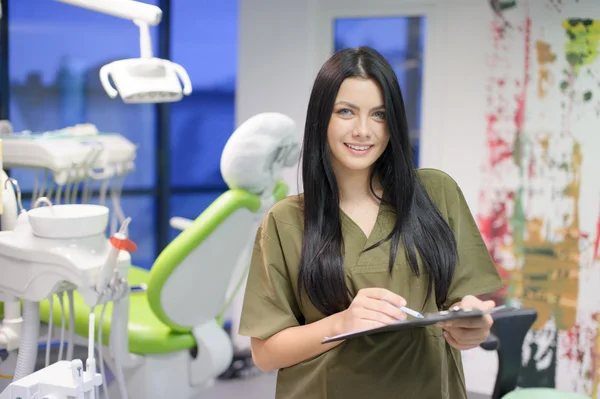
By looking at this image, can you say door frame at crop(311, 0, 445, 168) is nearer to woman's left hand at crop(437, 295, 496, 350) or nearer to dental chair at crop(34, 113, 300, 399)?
dental chair at crop(34, 113, 300, 399)

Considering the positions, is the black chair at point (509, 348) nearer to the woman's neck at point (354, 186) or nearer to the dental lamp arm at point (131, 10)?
the woman's neck at point (354, 186)

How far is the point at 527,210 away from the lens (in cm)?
336

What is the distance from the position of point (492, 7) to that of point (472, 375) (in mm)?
1741

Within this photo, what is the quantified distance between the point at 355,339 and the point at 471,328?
0.75 feet

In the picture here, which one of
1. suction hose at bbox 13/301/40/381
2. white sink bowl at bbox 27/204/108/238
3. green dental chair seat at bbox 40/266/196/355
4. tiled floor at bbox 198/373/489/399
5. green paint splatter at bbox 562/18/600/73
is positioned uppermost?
green paint splatter at bbox 562/18/600/73

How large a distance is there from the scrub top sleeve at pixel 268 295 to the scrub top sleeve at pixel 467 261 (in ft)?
1.08

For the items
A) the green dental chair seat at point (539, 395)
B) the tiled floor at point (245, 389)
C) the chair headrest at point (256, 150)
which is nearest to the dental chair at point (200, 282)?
the chair headrest at point (256, 150)

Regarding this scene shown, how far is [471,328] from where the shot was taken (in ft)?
4.41

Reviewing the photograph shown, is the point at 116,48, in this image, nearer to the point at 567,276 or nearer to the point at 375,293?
the point at 567,276

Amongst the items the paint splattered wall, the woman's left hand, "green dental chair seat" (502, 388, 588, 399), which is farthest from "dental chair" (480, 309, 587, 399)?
the paint splattered wall

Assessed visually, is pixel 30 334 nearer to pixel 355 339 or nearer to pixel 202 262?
pixel 202 262

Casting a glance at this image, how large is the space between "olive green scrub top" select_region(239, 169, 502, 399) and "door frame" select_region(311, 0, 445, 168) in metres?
2.14

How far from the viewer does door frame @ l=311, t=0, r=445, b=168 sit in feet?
11.4

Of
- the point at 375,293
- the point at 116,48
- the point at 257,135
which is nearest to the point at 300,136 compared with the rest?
the point at 257,135
